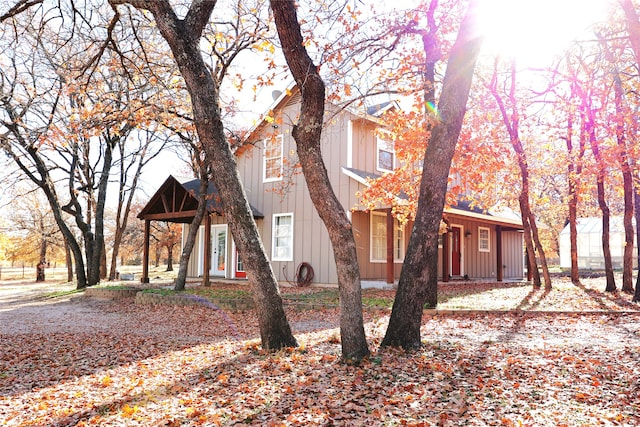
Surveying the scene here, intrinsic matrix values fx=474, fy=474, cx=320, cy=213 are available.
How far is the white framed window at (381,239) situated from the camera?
15118 mm

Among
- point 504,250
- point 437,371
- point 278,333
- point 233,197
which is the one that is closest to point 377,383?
point 437,371

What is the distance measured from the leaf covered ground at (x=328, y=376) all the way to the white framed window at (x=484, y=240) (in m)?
10.9

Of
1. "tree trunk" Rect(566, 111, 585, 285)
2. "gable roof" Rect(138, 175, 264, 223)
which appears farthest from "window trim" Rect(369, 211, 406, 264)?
"tree trunk" Rect(566, 111, 585, 285)

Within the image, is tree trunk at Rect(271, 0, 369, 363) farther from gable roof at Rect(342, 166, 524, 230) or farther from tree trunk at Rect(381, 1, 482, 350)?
gable roof at Rect(342, 166, 524, 230)

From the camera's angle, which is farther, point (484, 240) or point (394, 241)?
point (484, 240)

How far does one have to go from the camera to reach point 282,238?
16125 millimetres

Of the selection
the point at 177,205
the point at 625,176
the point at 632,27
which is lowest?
the point at 177,205

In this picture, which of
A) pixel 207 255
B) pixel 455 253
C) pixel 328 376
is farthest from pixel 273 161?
pixel 328 376

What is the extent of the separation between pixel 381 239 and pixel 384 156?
9.26 ft

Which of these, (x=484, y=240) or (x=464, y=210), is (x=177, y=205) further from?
(x=484, y=240)

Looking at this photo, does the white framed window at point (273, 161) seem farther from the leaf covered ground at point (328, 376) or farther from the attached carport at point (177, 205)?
the leaf covered ground at point (328, 376)

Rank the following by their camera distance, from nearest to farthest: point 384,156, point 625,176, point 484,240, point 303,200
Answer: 1. point 625,176
2. point 303,200
3. point 384,156
4. point 484,240

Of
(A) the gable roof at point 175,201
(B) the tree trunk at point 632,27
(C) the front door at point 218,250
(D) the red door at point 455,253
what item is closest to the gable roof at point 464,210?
(D) the red door at point 455,253

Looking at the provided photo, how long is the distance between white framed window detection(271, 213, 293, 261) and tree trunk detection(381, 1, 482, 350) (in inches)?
405
